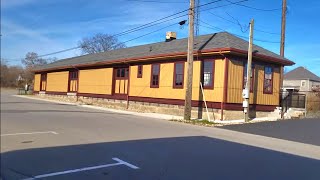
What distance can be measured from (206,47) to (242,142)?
11501mm

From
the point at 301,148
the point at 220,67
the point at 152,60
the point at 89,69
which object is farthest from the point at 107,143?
the point at 89,69

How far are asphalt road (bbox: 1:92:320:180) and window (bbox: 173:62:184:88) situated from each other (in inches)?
461

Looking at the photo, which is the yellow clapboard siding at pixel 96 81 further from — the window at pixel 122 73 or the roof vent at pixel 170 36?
the roof vent at pixel 170 36

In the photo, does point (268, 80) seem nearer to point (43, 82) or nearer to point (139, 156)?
point (139, 156)

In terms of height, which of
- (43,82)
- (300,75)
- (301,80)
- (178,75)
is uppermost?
(300,75)

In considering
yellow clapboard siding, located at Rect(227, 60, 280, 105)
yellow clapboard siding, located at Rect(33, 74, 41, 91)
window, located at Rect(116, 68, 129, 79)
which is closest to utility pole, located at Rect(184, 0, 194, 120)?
yellow clapboard siding, located at Rect(227, 60, 280, 105)

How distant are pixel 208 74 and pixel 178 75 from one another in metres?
2.53

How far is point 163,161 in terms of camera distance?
877 cm

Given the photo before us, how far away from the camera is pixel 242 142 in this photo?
43.3ft

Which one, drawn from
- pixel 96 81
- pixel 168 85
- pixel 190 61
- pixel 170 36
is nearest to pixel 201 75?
pixel 190 61

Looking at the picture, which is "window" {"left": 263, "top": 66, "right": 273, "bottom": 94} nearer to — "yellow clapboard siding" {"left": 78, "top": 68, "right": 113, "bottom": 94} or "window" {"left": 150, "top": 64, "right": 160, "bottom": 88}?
"window" {"left": 150, "top": 64, "right": 160, "bottom": 88}

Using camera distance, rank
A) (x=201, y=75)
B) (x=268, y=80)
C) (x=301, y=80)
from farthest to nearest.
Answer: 1. (x=301, y=80)
2. (x=268, y=80)
3. (x=201, y=75)

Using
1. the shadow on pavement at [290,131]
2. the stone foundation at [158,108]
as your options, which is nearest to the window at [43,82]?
the stone foundation at [158,108]

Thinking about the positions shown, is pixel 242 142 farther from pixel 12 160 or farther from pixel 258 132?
pixel 12 160
